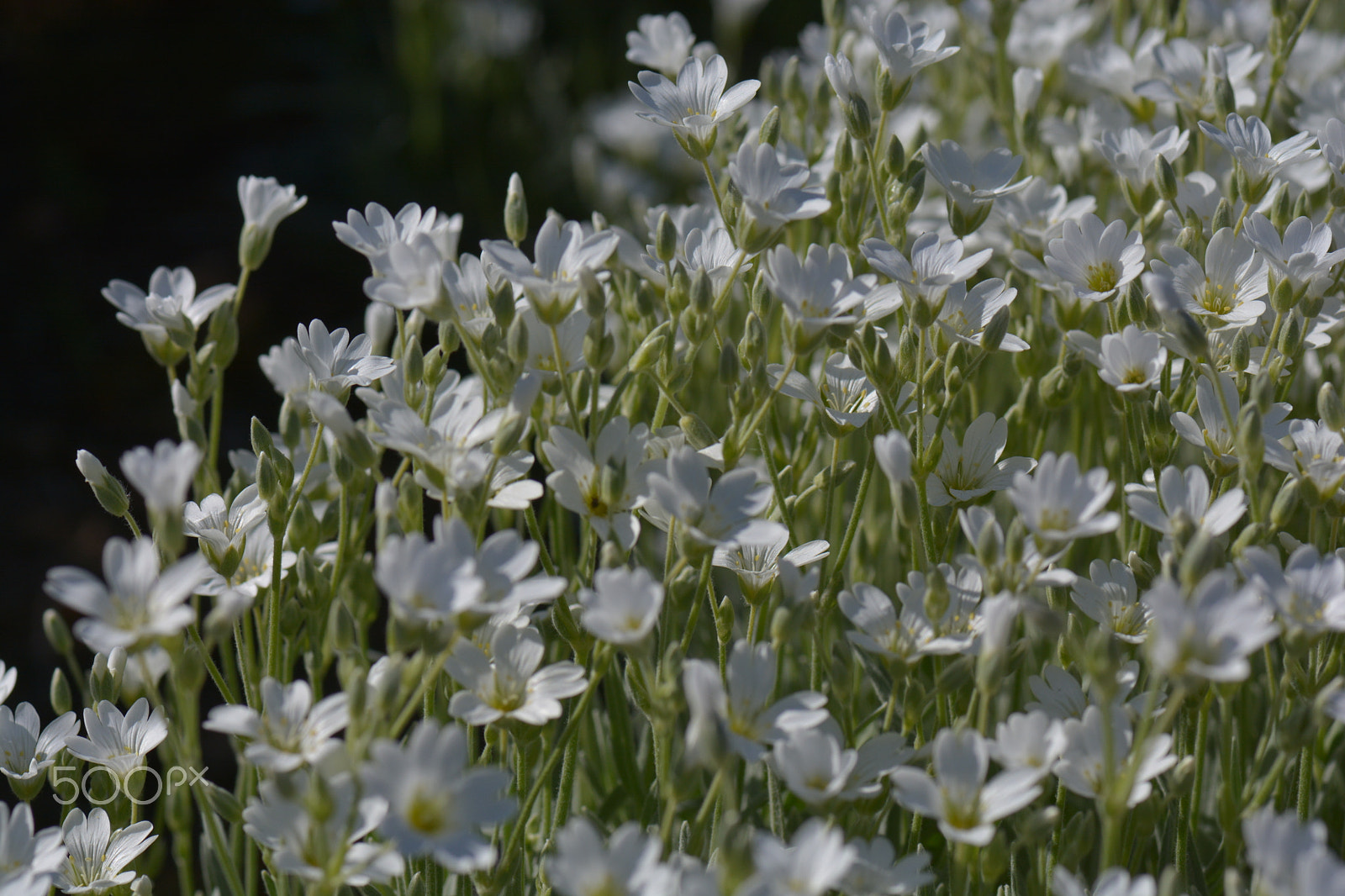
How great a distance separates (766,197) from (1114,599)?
52 cm

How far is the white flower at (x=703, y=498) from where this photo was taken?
1004 millimetres

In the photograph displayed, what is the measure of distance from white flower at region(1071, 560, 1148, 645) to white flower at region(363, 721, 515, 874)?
23.8 inches

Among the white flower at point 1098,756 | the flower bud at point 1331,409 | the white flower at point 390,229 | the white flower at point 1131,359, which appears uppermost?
the white flower at point 390,229

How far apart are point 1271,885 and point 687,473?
1.68ft

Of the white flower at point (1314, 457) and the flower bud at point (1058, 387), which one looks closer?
the white flower at point (1314, 457)

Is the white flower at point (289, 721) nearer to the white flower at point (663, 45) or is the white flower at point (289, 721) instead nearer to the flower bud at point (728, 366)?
the flower bud at point (728, 366)

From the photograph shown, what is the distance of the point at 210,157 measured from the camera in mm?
4320

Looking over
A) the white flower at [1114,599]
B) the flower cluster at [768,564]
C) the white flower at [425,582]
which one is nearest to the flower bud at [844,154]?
the flower cluster at [768,564]

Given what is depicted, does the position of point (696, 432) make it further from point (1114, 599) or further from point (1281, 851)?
point (1281, 851)

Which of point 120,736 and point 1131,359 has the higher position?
point 1131,359

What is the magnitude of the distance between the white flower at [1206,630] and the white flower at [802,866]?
27 cm

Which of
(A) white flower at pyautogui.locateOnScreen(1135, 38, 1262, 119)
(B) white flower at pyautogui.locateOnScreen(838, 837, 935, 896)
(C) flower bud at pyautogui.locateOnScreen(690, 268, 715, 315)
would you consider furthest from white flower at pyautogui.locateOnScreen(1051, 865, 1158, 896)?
(A) white flower at pyautogui.locateOnScreen(1135, 38, 1262, 119)

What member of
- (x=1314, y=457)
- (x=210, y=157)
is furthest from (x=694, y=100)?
(x=210, y=157)

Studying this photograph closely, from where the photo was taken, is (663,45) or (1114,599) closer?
(1114,599)
